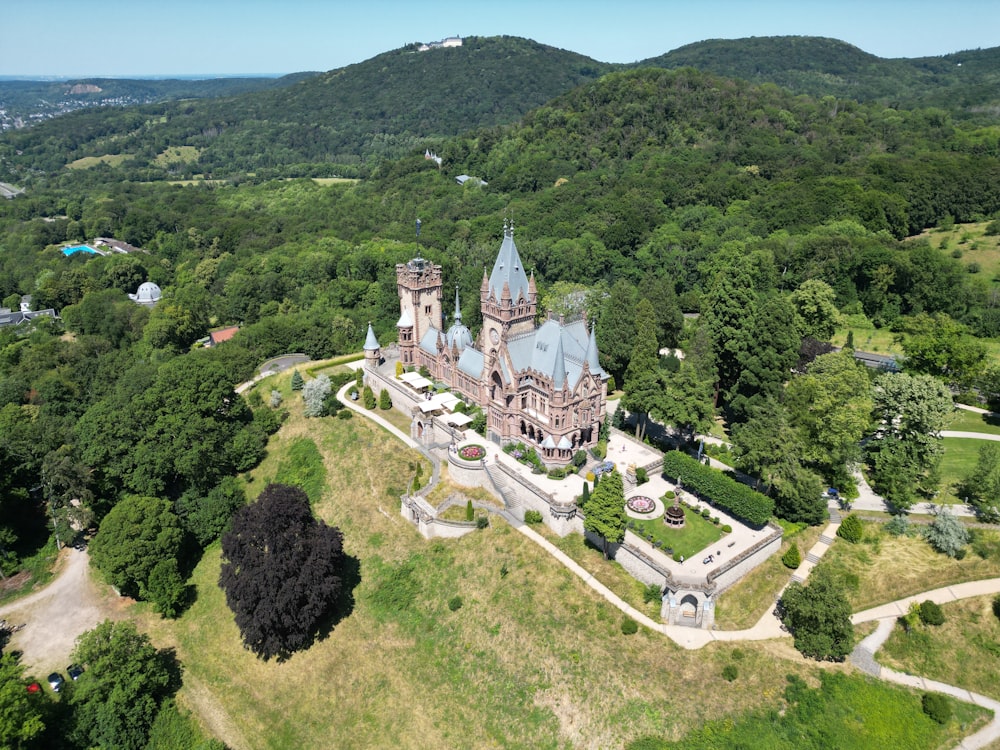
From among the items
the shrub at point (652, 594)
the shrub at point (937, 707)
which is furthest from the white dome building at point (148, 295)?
the shrub at point (937, 707)

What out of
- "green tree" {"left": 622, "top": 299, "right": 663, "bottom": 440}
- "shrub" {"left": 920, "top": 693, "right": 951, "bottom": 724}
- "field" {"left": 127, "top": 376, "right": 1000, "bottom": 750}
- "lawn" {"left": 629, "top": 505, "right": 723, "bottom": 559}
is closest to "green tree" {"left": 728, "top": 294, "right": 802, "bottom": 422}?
"green tree" {"left": 622, "top": 299, "right": 663, "bottom": 440}

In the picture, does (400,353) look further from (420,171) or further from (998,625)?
(420,171)

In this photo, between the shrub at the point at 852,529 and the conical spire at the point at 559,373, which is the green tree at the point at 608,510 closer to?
the conical spire at the point at 559,373

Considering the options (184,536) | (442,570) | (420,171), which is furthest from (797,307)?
(420,171)

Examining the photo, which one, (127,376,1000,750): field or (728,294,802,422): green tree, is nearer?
(127,376,1000,750): field

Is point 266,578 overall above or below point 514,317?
below

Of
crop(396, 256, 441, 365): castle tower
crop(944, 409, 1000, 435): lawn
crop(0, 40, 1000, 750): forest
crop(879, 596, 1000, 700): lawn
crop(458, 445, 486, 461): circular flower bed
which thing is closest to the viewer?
crop(879, 596, 1000, 700): lawn

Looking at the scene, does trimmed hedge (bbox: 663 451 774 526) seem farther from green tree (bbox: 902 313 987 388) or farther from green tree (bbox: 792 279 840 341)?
green tree (bbox: 792 279 840 341)

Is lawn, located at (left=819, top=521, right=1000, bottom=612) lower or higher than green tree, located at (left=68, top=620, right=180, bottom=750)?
higher
